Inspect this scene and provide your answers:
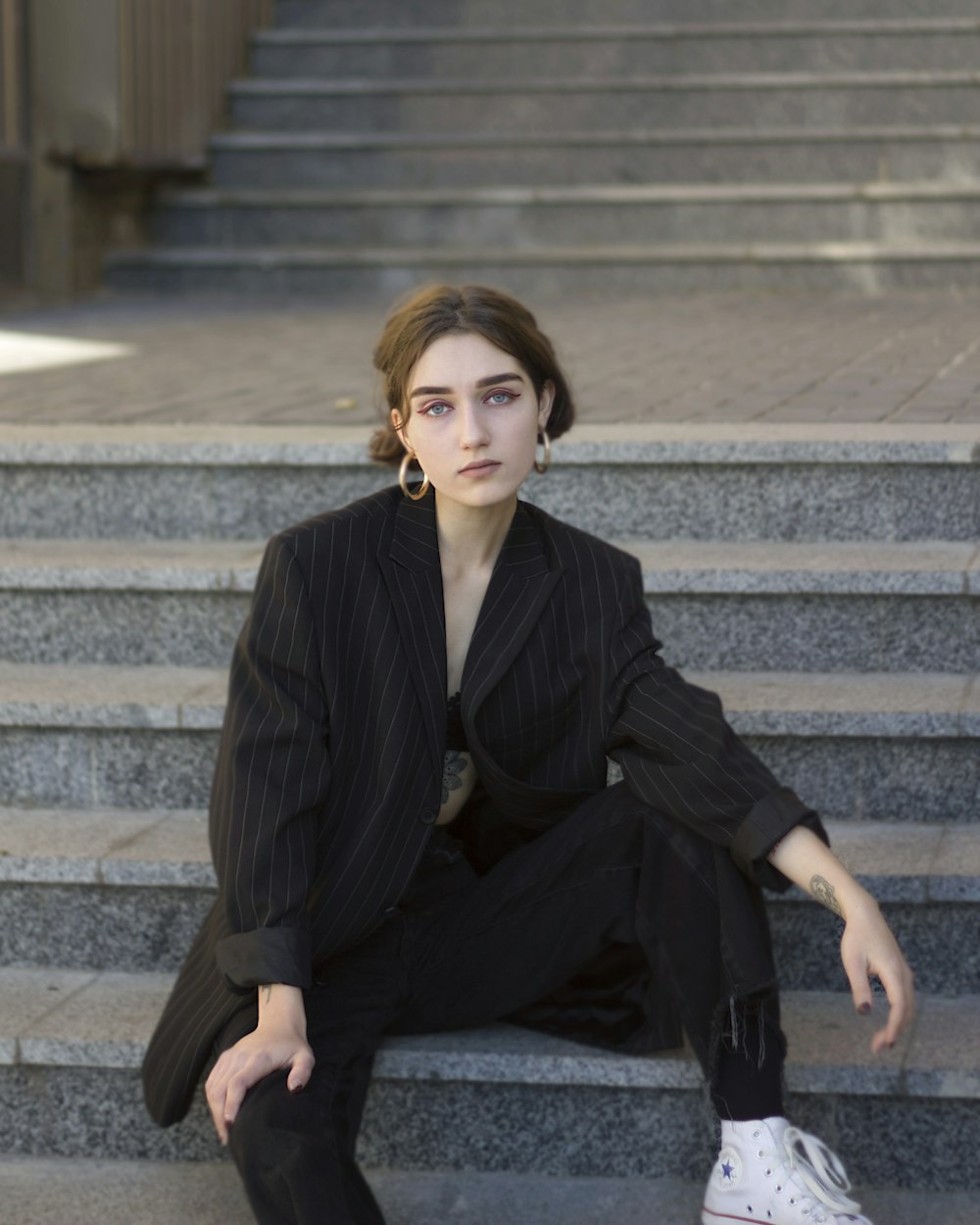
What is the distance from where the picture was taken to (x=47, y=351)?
20.0ft

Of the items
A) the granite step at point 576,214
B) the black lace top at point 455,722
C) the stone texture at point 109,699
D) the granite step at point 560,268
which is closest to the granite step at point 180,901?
the stone texture at point 109,699

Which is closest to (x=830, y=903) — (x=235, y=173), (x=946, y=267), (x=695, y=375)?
(x=695, y=375)

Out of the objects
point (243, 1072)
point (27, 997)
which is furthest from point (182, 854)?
point (243, 1072)

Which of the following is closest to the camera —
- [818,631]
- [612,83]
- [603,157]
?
[818,631]

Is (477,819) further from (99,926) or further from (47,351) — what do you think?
(47,351)

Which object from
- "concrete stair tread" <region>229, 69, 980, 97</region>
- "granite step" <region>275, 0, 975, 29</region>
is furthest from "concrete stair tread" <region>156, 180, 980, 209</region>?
"granite step" <region>275, 0, 975, 29</region>

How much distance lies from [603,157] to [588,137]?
0.12m

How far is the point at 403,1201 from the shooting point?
8.45 feet

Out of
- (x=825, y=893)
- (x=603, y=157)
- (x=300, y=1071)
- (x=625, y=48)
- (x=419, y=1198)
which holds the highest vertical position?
(x=625, y=48)

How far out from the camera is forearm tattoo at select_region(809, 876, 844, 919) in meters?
2.28

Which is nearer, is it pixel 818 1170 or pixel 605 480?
pixel 818 1170

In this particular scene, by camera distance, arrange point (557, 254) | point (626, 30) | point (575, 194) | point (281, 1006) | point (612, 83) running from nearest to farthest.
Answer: point (281, 1006), point (557, 254), point (575, 194), point (612, 83), point (626, 30)

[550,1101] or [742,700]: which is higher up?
[742,700]

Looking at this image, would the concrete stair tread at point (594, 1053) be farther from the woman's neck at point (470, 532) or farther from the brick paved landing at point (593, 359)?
the brick paved landing at point (593, 359)
